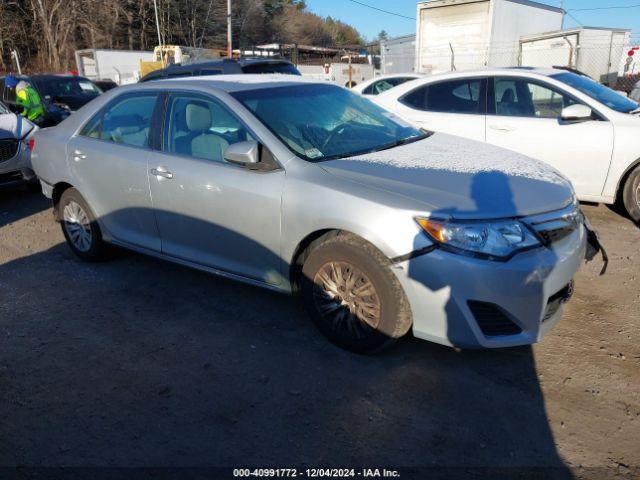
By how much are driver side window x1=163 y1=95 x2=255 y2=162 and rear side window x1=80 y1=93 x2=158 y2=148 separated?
0.84 ft

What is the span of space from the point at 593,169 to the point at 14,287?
5684 millimetres

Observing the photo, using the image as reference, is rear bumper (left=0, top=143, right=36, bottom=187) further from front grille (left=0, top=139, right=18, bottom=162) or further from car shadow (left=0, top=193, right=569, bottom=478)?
car shadow (left=0, top=193, right=569, bottom=478)

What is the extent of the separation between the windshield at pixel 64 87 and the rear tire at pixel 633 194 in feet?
38.9

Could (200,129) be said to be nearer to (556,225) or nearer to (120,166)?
(120,166)

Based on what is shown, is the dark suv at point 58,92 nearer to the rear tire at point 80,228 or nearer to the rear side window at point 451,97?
the rear tire at point 80,228

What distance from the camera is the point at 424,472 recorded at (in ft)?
7.79

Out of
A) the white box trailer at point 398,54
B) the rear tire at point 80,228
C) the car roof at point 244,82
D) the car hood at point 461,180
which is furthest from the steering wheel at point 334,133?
the white box trailer at point 398,54

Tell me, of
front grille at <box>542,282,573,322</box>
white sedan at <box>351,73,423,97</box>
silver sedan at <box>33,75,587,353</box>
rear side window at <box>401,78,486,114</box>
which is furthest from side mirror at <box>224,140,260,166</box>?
white sedan at <box>351,73,423,97</box>

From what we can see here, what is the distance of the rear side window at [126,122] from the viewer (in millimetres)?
4168

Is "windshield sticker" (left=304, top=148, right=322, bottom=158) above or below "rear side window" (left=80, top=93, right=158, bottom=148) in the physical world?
below

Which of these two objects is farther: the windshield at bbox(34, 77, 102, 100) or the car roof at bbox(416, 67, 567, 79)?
the windshield at bbox(34, 77, 102, 100)

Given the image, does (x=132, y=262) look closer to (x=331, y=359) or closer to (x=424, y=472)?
(x=331, y=359)

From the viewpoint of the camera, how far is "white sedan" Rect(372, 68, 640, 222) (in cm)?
542

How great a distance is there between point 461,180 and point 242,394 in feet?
5.81
